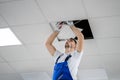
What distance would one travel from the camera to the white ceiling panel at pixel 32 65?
4879 millimetres

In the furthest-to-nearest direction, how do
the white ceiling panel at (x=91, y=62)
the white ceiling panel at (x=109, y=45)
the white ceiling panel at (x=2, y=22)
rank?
the white ceiling panel at (x=91, y=62), the white ceiling panel at (x=109, y=45), the white ceiling panel at (x=2, y=22)

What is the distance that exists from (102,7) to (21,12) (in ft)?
4.14

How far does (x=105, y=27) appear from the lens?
3744 millimetres

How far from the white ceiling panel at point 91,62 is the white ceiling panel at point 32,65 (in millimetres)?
718

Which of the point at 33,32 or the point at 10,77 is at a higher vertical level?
the point at 10,77

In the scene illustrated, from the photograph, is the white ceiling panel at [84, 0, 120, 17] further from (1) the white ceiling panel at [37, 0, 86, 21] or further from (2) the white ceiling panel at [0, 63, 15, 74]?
(2) the white ceiling panel at [0, 63, 15, 74]

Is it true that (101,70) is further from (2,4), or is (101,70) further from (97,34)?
(2,4)

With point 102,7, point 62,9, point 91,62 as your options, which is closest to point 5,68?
point 91,62

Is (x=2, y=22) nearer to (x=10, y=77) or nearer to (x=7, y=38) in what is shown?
(x=7, y=38)

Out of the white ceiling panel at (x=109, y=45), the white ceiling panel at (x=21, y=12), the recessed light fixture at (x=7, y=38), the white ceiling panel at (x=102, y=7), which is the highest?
the recessed light fixture at (x=7, y=38)

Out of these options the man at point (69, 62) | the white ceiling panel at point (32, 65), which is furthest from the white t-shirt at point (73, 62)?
the white ceiling panel at point (32, 65)

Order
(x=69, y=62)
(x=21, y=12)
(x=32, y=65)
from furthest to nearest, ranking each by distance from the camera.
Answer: (x=32, y=65) < (x=21, y=12) < (x=69, y=62)

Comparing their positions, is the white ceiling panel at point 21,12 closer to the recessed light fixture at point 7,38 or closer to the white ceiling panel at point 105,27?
the recessed light fixture at point 7,38

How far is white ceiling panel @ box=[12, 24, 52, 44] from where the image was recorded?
3920 millimetres
